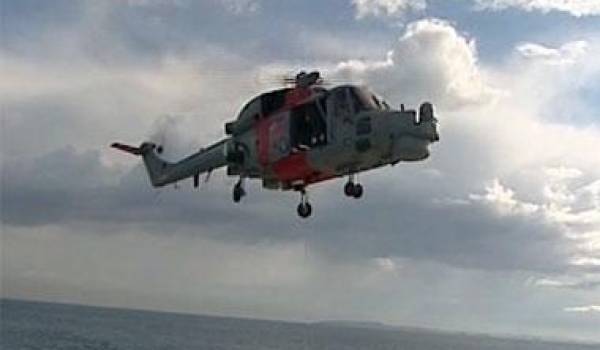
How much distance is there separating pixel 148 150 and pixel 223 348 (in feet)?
502

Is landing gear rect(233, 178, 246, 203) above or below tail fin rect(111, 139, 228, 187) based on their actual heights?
below

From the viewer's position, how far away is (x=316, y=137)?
96.7 ft

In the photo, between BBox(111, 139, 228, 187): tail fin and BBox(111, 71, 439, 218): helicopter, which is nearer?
BBox(111, 71, 439, 218): helicopter

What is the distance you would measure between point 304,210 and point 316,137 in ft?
7.70

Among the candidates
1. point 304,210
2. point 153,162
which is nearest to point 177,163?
point 153,162

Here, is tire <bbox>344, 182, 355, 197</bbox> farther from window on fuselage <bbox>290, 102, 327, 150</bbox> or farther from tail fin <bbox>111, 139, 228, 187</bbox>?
tail fin <bbox>111, 139, 228, 187</bbox>

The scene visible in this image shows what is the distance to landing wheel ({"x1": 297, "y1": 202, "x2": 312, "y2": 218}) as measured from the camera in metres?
30.1

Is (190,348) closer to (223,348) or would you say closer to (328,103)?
(223,348)

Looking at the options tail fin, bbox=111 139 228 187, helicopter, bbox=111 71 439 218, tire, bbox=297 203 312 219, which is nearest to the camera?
helicopter, bbox=111 71 439 218

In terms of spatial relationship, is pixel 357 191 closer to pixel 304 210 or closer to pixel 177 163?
pixel 304 210

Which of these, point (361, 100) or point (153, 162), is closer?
point (361, 100)

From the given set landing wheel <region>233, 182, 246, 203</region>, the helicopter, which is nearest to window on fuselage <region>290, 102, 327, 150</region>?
the helicopter

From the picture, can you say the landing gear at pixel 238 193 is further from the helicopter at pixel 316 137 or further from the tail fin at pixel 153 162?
the tail fin at pixel 153 162

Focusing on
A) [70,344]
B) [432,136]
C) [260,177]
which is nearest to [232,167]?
[260,177]
